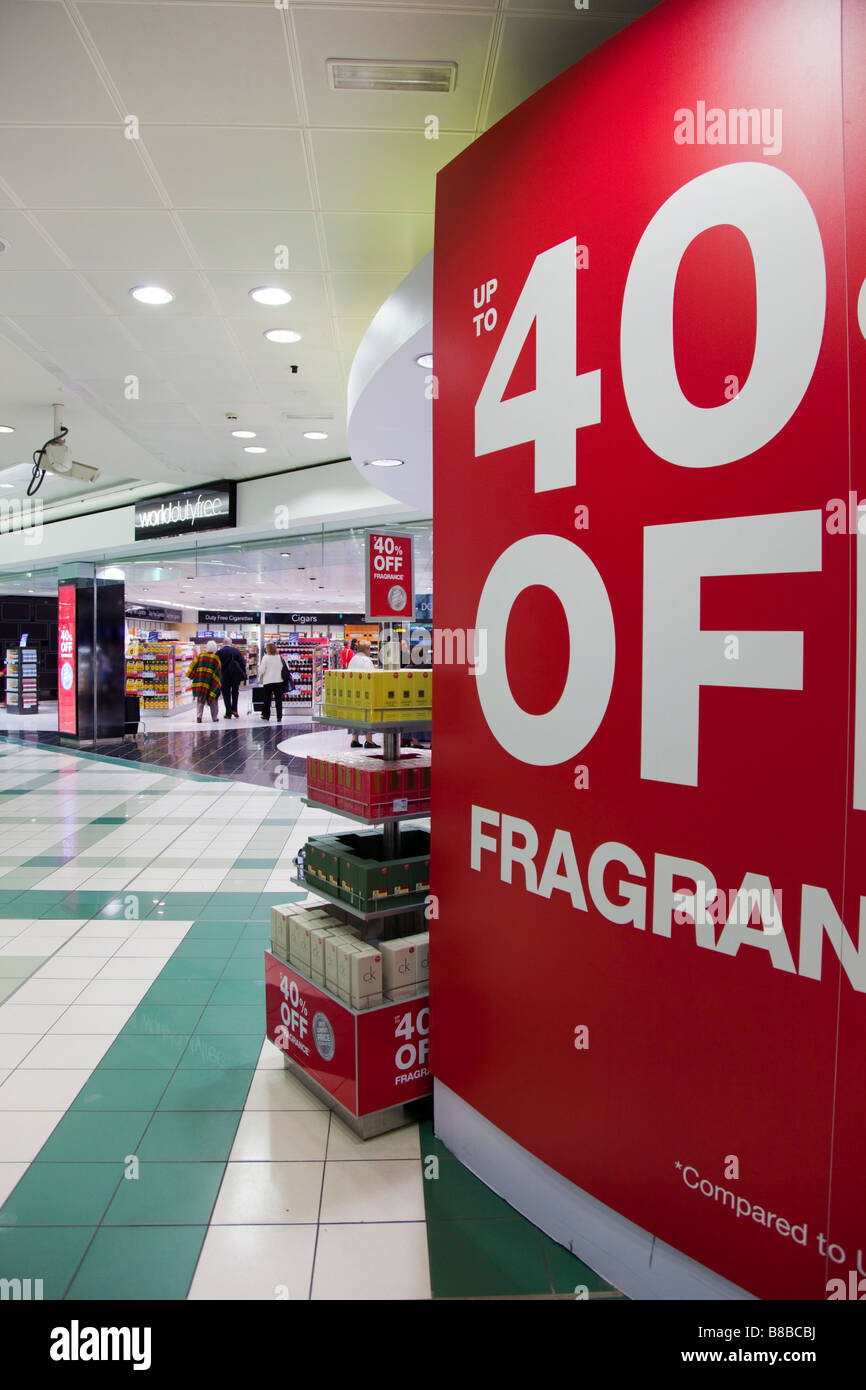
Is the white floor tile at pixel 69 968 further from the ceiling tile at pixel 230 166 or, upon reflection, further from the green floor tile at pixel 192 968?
the ceiling tile at pixel 230 166

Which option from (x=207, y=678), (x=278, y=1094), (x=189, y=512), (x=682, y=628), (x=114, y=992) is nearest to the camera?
(x=682, y=628)

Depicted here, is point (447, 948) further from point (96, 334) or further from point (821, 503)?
point (96, 334)

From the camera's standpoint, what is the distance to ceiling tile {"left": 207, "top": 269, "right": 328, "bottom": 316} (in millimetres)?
4098

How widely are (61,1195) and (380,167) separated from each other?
3998 millimetres

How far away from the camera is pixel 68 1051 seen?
130 inches

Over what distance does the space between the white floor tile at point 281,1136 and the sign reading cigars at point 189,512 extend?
7.69 metres

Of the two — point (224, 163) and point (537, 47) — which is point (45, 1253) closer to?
point (224, 163)

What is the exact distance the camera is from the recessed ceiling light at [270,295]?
4.21 meters

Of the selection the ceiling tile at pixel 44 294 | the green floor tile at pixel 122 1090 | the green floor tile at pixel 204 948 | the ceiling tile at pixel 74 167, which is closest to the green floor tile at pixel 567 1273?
the green floor tile at pixel 122 1090

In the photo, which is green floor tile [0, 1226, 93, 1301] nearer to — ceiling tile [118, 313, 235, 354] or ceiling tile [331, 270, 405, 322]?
ceiling tile [331, 270, 405, 322]

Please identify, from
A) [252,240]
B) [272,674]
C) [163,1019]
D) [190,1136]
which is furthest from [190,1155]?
[272,674]

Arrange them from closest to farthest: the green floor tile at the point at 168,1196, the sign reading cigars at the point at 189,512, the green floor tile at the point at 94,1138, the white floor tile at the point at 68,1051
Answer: the green floor tile at the point at 168,1196 → the green floor tile at the point at 94,1138 → the white floor tile at the point at 68,1051 → the sign reading cigars at the point at 189,512

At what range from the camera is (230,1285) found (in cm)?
Result: 204
